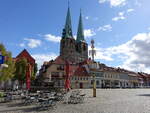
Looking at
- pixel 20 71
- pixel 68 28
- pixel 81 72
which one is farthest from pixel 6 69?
pixel 68 28

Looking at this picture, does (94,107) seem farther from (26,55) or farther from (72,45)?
(72,45)

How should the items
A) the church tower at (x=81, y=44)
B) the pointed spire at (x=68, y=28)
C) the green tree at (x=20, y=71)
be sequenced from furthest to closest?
the church tower at (x=81, y=44) → the pointed spire at (x=68, y=28) → the green tree at (x=20, y=71)

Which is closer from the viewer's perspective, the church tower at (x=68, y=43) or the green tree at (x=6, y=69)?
the green tree at (x=6, y=69)

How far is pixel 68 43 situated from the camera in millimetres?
105000

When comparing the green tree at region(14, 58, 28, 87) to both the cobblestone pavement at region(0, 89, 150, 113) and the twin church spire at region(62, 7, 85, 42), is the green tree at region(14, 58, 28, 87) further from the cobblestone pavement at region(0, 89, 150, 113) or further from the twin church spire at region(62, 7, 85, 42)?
the twin church spire at region(62, 7, 85, 42)

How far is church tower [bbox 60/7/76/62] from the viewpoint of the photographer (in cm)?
10253

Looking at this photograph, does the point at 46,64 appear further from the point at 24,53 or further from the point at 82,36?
the point at 82,36

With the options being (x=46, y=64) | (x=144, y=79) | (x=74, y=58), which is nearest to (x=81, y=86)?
(x=46, y=64)

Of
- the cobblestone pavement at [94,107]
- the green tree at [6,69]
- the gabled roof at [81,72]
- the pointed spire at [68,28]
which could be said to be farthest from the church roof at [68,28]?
the cobblestone pavement at [94,107]

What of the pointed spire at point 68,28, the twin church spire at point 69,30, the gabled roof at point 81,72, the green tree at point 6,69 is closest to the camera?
the green tree at point 6,69

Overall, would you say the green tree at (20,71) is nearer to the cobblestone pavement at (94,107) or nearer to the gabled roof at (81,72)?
the gabled roof at (81,72)

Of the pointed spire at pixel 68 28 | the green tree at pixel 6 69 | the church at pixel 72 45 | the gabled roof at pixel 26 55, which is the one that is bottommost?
the green tree at pixel 6 69

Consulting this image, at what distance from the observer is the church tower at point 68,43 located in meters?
103

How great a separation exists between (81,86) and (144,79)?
2128 inches
